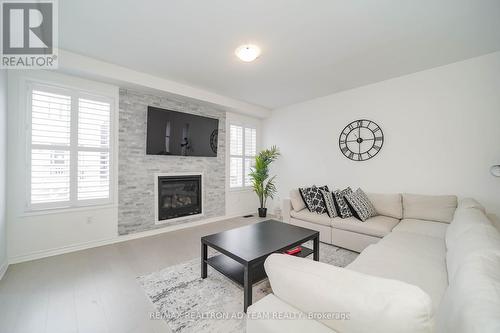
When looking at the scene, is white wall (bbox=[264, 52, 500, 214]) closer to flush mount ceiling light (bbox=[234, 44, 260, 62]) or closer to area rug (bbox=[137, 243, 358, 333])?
area rug (bbox=[137, 243, 358, 333])

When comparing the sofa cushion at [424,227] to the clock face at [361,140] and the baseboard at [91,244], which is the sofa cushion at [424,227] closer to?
the clock face at [361,140]

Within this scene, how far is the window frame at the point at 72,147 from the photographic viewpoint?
2754 mm

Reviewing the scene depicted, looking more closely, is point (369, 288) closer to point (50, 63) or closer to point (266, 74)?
point (266, 74)

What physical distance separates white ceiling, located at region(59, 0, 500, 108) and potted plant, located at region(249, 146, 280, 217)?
2.27 metres

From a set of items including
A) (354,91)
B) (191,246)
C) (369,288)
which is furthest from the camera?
(354,91)

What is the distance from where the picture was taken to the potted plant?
5250 millimetres

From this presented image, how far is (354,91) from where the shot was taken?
13.1 feet

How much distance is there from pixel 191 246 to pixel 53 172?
90.0 inches

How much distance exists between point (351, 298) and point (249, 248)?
1.43m

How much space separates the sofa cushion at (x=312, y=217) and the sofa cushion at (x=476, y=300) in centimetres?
237

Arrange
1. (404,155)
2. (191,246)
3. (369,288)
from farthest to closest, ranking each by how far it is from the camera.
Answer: (404,155), (191,246), (369,288)

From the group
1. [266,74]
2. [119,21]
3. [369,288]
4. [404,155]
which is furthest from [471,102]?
[119,21]

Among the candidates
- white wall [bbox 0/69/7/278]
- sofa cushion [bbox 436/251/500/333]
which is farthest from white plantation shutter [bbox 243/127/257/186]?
sofa cushion [bbox 436/251/500/333]

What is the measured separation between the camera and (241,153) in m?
5.40
